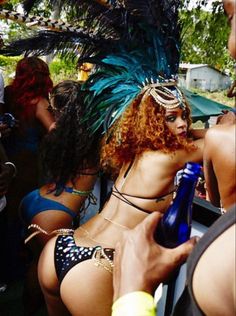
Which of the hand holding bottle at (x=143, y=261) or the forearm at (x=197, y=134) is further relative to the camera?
the forearm at (x=197, y=134)

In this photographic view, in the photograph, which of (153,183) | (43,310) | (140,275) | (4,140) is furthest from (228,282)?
(4,140)

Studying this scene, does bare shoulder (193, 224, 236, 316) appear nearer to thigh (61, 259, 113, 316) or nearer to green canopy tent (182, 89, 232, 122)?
thigh (61, 259, 113, 316)

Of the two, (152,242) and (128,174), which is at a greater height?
(152,242)

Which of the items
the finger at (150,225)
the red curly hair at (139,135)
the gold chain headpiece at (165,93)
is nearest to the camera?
the finger at (150,225)

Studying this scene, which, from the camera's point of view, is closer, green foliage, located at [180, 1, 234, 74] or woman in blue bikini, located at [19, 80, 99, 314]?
woman in blue bikini, located at [19, 80, 99, 314]

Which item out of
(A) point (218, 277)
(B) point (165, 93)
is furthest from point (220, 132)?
(B) point (165, 93)

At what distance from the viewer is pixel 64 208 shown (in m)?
2.71

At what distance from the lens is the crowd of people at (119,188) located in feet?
3.36

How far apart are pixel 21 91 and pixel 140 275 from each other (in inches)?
114

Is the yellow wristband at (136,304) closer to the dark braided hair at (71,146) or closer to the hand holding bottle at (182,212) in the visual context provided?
the hand holding bottle at (182,212)

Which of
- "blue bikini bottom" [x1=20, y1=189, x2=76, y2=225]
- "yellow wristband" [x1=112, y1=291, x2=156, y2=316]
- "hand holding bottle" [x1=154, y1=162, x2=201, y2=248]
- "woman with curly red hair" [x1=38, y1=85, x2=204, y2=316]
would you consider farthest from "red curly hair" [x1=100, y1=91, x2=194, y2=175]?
"yellow wristband" [x1=112, y1=291, x2=156, y2=316]

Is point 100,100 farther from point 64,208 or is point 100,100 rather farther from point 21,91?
point 21,91

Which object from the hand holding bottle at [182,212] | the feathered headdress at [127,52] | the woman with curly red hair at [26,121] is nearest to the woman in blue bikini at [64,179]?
the feathered headdress at [127,52]

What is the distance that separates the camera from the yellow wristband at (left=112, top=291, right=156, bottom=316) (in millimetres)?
1018
